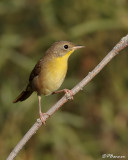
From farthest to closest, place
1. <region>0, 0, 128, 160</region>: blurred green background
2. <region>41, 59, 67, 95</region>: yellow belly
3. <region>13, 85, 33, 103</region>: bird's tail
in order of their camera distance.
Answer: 1. <region>0, 0, 128, 160</region>: blurred green background
2. <region>13, 85, 33, 103</region>: bird's tail
3. <region>41, 59, 67, 95</region>: yellow belly

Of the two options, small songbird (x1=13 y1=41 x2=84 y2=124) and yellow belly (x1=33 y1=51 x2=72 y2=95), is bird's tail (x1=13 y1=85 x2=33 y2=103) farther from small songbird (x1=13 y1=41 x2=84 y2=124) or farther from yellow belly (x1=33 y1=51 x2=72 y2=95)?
yellow belly (x1=33 y1=51 x2=72 y2=95)

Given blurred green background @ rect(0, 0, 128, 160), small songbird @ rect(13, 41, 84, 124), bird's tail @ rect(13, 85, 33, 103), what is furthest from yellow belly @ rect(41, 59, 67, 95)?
blurred green background @ rect(0, 0, 128, 160)

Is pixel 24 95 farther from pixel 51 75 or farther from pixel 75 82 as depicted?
pixel 75 82

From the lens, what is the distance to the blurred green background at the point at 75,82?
6.54 meters

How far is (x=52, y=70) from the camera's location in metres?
5.38

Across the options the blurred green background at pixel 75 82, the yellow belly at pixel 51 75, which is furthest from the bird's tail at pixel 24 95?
the blurred green background at pixel 75 82

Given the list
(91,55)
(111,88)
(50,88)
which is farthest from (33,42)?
(50,88)

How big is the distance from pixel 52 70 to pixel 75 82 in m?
1.42

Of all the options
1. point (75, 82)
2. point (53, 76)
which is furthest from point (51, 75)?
point (75, 82)

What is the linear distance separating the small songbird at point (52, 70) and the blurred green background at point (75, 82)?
1012mm

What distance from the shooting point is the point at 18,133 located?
21.4 ft

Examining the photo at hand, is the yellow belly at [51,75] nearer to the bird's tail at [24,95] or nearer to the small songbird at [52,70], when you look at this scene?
the small songbird at [52,70]

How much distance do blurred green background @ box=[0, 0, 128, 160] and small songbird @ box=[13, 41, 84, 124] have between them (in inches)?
39.8

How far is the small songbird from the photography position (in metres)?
5.34
